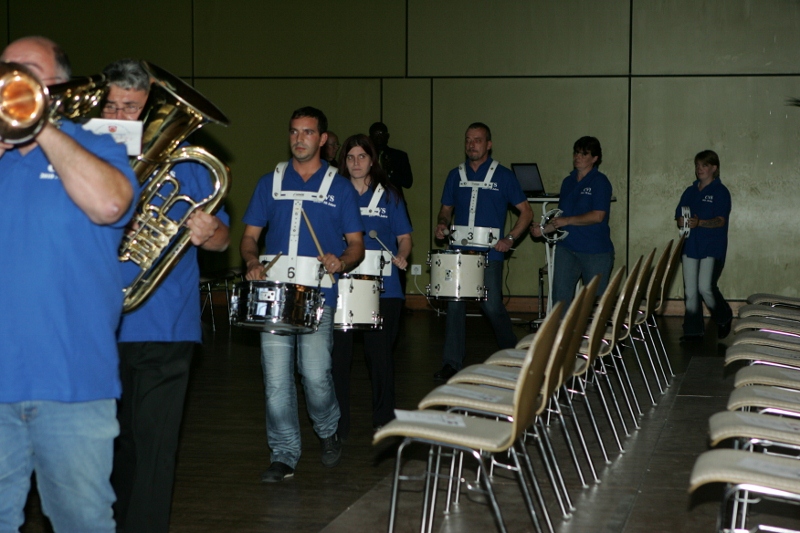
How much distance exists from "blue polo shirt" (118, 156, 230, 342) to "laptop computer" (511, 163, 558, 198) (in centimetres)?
663

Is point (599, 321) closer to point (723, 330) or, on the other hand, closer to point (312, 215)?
point (312, 215)

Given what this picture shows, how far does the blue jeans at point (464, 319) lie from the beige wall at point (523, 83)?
13.8 ft

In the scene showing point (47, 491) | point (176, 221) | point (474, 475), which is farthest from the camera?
point (474, 475)

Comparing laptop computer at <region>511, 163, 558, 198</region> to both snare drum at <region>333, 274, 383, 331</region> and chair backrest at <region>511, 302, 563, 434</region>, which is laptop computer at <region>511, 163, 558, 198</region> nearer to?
snare drum at <region>333, 274, 383, 331</region>

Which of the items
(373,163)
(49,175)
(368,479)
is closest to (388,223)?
(373,163)

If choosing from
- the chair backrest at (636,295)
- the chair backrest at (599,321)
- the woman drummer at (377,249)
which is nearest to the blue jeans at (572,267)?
the chair backrest at (636,295)

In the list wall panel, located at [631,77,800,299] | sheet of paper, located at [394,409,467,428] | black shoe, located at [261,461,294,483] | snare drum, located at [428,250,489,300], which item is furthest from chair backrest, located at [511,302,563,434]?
wall panel, located at [631,77,800,299]

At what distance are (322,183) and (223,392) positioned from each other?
237 centimetres

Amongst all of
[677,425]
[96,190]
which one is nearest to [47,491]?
[96,190]

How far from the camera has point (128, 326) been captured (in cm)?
307

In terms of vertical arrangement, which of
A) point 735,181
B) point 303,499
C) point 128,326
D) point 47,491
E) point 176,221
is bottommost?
point 303,499

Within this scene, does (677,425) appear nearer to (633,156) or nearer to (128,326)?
(128,326)

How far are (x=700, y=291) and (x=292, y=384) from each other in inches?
211

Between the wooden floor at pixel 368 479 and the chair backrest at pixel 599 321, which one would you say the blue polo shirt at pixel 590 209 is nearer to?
the wooden floor at pixel 368 479
